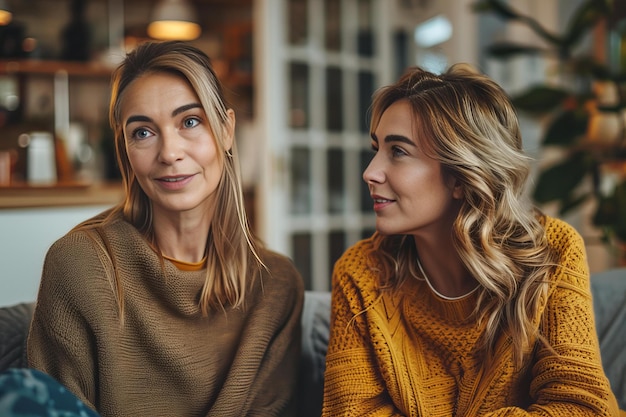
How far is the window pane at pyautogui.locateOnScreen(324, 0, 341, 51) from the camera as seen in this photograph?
12.6 feet

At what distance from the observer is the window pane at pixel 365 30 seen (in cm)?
399

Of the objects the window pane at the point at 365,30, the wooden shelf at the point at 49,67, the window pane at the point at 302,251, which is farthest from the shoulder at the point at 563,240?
the wooden shelf at the point at 49,67

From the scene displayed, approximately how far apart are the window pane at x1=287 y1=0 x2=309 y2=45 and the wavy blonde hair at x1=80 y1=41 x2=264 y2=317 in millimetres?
2310

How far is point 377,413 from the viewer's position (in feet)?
4.51

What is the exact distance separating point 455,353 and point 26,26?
4303mm

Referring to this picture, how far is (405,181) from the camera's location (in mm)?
1369

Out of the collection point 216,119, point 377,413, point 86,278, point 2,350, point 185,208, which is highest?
point 216,119

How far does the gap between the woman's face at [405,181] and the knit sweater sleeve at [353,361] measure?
0.56 feet

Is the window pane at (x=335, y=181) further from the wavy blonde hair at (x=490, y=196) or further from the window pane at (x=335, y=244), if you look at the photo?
the wavy blonde hair at (x=490, y=196)

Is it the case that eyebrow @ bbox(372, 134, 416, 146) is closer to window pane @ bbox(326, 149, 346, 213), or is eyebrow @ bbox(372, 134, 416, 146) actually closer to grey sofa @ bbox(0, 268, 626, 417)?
grey sofa @ bbox(0, 268, 626, 417)

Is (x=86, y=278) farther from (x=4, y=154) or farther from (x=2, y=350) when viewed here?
(x=4, y=154)

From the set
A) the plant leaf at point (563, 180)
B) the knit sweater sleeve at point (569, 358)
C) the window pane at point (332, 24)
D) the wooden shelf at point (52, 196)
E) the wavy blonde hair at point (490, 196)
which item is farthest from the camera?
the window pane at point (332, 24)

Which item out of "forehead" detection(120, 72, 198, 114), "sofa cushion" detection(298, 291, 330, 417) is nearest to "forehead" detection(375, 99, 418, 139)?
"forehead" detection(120, 72, 198, 114)

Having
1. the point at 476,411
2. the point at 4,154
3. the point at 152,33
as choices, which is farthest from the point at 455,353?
the point at 152,33
